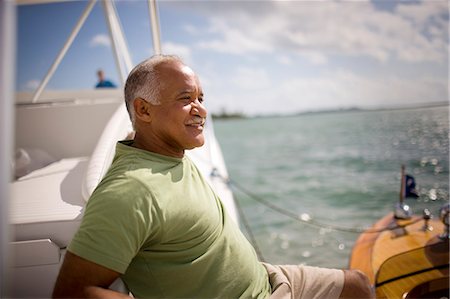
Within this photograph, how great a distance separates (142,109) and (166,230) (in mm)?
446

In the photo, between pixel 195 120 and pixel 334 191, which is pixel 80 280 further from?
pixel 334 191

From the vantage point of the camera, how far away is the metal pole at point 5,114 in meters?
0.55

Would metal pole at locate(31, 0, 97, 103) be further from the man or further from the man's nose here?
the man's nose

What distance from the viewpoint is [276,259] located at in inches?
189

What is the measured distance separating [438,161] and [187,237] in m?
11.5

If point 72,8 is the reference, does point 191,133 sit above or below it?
below

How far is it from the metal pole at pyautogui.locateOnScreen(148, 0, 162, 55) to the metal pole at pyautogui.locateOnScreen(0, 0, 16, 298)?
2660 millimetres

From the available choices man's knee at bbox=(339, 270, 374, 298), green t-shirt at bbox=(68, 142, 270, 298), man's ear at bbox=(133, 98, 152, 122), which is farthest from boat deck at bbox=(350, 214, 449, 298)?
man's ear at bbox=(133, 98, 152, 122)

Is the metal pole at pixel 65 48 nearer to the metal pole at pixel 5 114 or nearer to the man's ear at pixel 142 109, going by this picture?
the man's ear at pixel 142 109

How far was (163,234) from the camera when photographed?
38.4 inches

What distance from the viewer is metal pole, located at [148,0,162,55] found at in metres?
3.06

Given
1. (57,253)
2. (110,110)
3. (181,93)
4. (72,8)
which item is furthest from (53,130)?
(181,93)

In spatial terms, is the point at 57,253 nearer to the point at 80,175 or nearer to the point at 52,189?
the point at 52,189

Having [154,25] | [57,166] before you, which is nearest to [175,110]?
[57,166]
